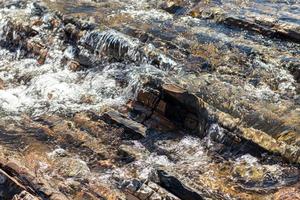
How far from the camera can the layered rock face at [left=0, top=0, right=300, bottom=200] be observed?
28.4 ft

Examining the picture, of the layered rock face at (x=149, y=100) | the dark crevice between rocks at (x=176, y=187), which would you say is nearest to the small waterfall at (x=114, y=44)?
the layered rock face at (x=149, y=100)

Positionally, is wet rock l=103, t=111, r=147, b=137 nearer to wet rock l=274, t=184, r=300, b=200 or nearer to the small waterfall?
the small waterfall

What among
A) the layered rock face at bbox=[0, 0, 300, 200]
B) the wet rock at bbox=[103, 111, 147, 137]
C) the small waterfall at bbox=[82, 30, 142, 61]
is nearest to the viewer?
the layered rock face at bbox=[0, 0, 300, 200]

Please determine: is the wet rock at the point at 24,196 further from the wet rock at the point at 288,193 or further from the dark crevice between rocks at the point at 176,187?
the wet rock at the point at 288,193

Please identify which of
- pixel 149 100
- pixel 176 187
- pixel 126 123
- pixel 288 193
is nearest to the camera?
pixel 288 193

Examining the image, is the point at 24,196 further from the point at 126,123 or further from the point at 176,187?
the point at 126,123

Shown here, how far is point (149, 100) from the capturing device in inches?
432

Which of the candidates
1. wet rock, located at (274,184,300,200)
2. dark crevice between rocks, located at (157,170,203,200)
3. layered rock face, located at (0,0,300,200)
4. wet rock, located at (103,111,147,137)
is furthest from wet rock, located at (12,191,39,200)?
wet rock, located at (274,184,300,200)

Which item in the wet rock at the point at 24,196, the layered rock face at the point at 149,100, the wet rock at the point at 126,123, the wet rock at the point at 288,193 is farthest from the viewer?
the wet rock at the point at 126,123

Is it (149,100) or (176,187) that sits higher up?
(149,100)

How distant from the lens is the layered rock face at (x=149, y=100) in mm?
8648

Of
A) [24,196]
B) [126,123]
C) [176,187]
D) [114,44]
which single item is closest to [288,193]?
[176,187]

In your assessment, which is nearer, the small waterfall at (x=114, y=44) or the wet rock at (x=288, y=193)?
the wet rock at (x=288, y=193)

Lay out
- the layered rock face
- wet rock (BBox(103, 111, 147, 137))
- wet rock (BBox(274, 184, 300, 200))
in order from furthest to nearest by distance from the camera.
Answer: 1. wet rock (BBox(103, 111, 147, 137))
2. the layered rock face
3. wet rock (BBox(274, 184, 300, 200))
